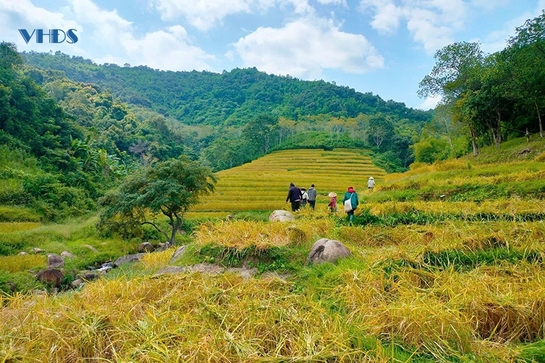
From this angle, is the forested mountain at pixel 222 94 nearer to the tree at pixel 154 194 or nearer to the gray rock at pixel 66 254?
the tree at pixel 154 194

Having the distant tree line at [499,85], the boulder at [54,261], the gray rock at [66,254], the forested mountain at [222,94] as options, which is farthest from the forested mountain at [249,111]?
the boulder at [54,261]

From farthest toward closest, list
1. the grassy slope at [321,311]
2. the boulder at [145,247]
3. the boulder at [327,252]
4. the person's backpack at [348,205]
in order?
the boulder at [145,247] < the person's backpack at [348,205] < the boulder at [327,252] < the grassy slope at [321,311]

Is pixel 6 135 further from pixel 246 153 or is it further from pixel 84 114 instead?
pixel 246 153

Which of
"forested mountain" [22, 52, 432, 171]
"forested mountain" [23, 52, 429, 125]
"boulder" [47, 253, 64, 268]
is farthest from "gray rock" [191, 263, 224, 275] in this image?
"forested mountain" [23, 52, 429, 125]

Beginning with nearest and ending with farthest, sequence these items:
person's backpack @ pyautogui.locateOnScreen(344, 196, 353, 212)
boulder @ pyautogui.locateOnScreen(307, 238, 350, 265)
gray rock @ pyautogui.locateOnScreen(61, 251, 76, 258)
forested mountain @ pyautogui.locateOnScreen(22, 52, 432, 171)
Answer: boulder @ pyautogui.locateOnScreen(307, 238, 350, 265)
person's backpack @ pyautogui.locateOnScreen(344, 196, 353, 212)
gray rock @ pyautogui.locateOnScreen(61, 251, 76, 258)
forested mountain @ pyautogui.locateOnScreen(22, 52, 432, 171)

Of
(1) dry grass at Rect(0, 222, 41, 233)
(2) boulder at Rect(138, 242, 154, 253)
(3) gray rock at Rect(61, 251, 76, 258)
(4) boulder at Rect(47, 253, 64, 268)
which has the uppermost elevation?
(1) dry grass at Rect(0, 222, 41, 233)

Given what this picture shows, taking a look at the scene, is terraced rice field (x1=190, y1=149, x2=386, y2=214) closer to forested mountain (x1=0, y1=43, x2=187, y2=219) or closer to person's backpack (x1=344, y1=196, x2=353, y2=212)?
person's backpack (x1=344, y1=196, x2=353, y2=212)

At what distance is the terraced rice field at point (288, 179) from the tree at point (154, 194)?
24.2 feet

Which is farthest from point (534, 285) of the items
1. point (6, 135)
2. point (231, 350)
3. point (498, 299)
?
point (6, 135)

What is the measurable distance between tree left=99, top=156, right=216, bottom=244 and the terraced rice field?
738cm

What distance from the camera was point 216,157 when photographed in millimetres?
63719

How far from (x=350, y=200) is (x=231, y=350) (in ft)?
27.8

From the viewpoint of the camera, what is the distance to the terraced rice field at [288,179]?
2866 centimetres

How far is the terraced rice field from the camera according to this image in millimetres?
28656
